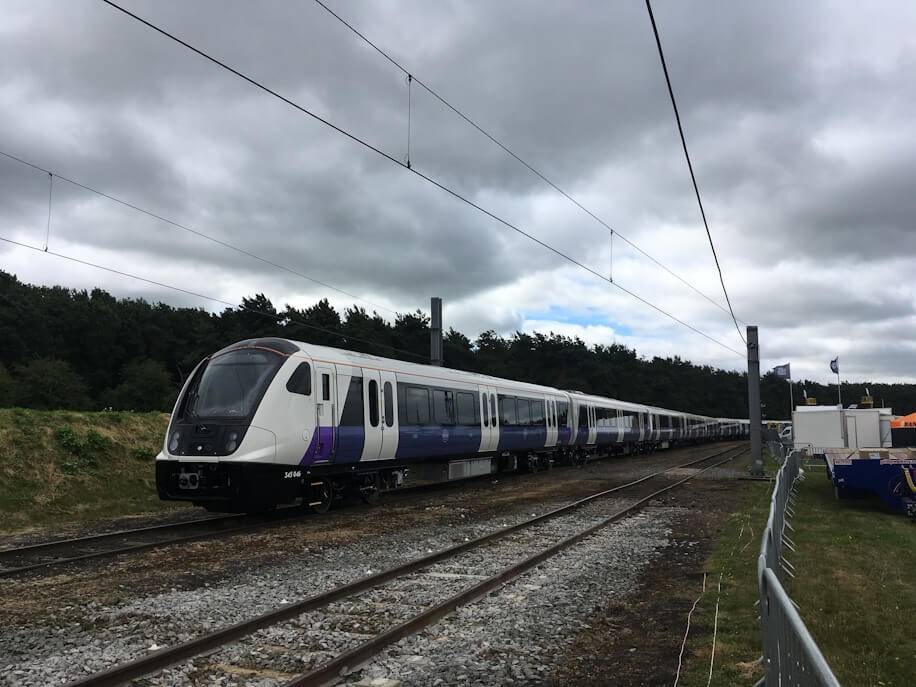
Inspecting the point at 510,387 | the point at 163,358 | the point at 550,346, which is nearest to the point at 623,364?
the point at 550,346

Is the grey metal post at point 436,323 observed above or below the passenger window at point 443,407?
above

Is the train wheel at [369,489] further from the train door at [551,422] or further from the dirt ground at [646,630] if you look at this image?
the train door at [551,422]

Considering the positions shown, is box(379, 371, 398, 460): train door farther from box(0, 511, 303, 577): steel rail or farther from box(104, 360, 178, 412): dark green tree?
box(104, 360, 178, 412): dark green tree

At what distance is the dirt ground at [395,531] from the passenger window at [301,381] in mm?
2402

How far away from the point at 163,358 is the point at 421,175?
60.6 metres

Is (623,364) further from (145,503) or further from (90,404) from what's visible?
(145,503)

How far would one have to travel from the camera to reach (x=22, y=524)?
13523mm

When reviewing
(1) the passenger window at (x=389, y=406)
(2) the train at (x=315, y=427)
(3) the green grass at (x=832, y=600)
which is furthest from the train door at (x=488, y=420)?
(3) the green grass at (x=832, y=600)

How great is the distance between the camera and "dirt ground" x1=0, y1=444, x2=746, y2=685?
5836 millimetres

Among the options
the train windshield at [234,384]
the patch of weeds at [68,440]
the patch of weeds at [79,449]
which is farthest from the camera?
the patch of weeds at [68,440]

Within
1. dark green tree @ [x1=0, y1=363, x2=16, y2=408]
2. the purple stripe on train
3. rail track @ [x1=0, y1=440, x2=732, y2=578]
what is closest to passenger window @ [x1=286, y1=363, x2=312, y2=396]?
the purple stripe on train

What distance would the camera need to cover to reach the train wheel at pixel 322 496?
14.1 m

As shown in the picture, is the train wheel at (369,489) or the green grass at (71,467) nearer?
the green grass at (71,467)

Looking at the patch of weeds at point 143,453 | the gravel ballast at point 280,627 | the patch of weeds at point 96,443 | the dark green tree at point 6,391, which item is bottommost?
the gravel ballast at point 280,627
